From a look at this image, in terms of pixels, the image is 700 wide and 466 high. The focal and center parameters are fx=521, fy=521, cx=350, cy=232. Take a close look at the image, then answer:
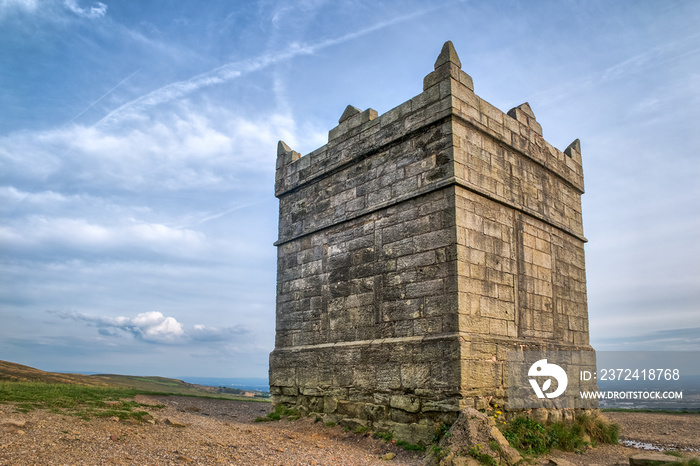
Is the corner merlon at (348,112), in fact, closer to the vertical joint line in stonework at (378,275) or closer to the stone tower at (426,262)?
the stone tower at (426,262)

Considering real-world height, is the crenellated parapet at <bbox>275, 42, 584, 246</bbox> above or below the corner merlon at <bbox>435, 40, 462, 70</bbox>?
below

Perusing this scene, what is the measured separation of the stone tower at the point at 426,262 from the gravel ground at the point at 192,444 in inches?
26.5

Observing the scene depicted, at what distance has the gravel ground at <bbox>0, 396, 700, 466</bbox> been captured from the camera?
19.0 feet

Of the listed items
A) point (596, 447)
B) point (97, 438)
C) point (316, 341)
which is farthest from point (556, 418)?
point (97, 438)

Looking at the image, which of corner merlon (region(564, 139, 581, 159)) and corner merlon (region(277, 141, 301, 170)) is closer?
corner merlon (region(564, 139, 581, 159))

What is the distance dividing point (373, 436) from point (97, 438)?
12.9 ft

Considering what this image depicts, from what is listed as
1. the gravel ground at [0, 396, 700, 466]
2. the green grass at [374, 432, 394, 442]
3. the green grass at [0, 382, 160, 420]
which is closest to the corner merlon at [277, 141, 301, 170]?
the gravel ground at [0, 396, 700, 466]

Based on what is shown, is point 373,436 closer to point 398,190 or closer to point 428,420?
point 428,420

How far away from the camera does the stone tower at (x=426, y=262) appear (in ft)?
25.3

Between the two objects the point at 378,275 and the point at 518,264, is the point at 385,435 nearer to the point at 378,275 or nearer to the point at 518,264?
the point at 378,275

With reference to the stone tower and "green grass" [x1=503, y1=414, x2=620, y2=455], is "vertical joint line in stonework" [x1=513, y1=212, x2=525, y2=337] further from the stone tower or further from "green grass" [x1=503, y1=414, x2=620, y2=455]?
"green grass" [x1=503, y1=414, x2=620, y2=455]

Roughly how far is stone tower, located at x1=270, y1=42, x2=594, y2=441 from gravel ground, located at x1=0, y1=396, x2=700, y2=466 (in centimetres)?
67

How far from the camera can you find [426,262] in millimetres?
8055

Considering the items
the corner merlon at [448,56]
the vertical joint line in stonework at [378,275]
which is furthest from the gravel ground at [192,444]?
the corner merlon at [448,56]
